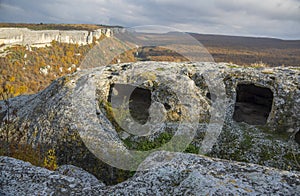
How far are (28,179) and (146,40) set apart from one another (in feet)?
257

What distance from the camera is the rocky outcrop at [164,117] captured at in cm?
1355

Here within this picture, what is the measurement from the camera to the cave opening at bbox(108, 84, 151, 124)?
17344 mm

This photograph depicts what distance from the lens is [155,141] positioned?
567 inches

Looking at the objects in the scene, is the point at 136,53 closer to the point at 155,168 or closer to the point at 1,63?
the point at 1,63

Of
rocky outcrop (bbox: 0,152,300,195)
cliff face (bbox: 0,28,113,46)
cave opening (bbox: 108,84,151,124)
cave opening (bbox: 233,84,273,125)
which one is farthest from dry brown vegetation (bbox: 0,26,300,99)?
rocky outcrop (bbox: 0,152,300,195)

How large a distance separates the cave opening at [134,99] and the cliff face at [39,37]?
64537 mm

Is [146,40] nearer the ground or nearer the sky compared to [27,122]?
nearer the sky

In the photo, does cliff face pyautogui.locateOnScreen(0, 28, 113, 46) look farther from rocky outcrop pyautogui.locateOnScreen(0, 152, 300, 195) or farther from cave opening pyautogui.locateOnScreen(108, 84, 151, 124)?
rocky outcrop pyautogui.locateOnScreen(0, 152, 300, 195)

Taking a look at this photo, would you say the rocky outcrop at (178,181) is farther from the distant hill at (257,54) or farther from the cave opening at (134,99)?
the distant hill at (257,54)

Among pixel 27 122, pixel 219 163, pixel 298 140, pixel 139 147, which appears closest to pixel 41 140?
pixel 27 122

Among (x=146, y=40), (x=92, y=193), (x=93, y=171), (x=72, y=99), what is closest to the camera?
(x=92, y=193)

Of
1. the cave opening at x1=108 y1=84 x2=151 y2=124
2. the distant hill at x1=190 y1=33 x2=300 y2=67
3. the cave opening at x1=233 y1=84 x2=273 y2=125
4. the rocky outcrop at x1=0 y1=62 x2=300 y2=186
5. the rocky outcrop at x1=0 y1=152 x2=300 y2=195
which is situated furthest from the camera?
the distant hill at x1=190 y1=33 x2=300 y2=67

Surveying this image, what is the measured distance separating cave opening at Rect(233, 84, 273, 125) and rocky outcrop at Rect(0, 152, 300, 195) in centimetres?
952

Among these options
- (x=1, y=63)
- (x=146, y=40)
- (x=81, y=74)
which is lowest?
(x=1, y=63)
